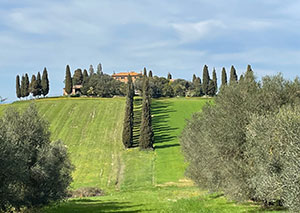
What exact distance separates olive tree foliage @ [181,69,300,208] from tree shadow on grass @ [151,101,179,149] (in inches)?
2089

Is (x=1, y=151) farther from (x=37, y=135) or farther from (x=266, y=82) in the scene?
(x=266, y=82)

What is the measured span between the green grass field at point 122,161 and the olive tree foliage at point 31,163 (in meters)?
2.99

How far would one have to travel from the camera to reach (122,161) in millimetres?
76438

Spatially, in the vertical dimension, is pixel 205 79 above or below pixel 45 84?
above

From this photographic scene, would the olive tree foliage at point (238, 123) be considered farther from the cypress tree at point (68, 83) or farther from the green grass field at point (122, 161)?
the cypress tree at point (68, 83)

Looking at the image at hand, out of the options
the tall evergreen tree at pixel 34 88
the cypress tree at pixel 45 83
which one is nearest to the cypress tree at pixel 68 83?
the cypress tree at pixel 45 83

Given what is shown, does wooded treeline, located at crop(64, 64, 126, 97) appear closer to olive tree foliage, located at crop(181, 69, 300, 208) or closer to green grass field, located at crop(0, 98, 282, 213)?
green grass field, located at crop(0, 98, 282, 213)

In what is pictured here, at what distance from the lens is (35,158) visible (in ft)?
101

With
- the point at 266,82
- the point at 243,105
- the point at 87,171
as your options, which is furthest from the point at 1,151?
the point at 87,171

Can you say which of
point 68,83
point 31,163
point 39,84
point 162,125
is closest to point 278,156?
point 31,163

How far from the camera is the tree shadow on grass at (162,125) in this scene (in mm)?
89631

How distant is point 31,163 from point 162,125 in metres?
72.9

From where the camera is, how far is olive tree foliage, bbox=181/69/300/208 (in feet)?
95.1

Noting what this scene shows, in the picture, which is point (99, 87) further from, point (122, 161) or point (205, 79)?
point (122, 161)
